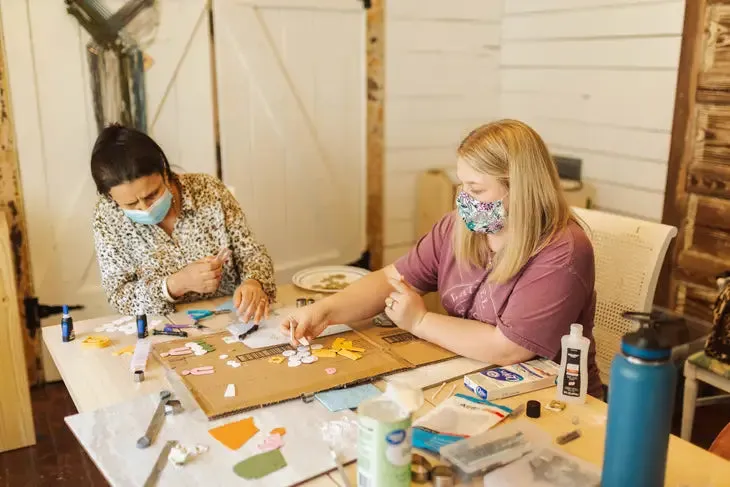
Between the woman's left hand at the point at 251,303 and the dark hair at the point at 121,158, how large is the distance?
0.45 metres

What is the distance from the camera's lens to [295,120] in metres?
3.46

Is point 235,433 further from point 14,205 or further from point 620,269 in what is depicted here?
point 14,205

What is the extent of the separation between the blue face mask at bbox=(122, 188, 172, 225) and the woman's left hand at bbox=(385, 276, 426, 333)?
0.78 metres

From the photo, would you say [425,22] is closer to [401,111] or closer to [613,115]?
[401,111]

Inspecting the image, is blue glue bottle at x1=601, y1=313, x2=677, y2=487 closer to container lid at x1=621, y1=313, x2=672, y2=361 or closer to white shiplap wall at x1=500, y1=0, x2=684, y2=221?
container lid at x1=621, y1=313, x2=672, y2=361

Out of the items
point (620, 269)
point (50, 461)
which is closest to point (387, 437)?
point (620, 269)

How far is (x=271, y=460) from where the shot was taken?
3.90ft

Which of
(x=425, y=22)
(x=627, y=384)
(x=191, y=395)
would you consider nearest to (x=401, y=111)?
(x=425, y=22)

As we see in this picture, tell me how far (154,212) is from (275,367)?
749 millimetres

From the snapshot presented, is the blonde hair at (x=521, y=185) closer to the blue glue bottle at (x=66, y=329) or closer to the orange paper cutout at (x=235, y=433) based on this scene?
the orange paper cutout at (x=235, y=433)

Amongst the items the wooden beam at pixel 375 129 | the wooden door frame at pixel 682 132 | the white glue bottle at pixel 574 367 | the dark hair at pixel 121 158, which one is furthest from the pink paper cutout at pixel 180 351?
the wooden door frame at pixel 682 132

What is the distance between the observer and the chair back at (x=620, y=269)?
1925mm

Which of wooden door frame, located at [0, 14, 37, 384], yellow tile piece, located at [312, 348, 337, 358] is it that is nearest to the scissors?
yellow tile piece, located at [312, 348, 337, 358]

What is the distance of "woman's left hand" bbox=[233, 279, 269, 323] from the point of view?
1835 mm
